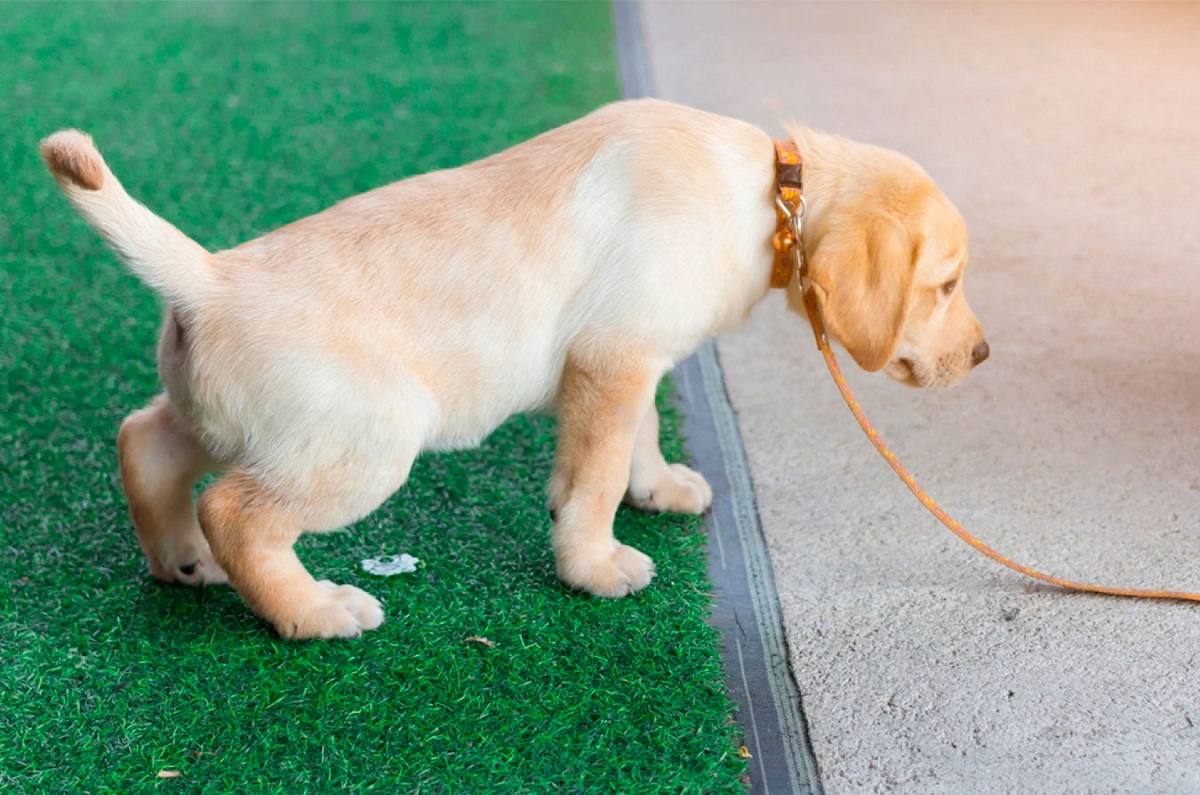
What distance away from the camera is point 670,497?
317 centimetres

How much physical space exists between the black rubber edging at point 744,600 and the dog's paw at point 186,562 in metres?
1.15

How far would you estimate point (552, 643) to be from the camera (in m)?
2.67

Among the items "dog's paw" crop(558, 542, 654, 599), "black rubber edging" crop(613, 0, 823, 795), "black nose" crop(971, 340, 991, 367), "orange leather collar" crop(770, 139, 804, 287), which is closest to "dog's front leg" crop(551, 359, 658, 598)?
"dog's paw" crop(558, 542, 654, 599)

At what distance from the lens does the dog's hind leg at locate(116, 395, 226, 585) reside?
2.71 m

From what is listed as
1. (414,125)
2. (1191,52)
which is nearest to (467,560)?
(414,125)

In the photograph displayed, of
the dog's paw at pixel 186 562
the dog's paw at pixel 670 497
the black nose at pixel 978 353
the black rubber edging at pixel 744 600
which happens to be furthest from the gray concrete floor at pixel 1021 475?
the dog's paw at pixel 186 562

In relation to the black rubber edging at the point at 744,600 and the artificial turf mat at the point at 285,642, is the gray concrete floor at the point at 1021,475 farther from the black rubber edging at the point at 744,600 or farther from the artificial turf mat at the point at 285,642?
the artificial turf mat at the point at 285,642

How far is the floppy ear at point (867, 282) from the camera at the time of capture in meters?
2.52

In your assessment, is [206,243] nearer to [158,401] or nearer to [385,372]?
[158,401]

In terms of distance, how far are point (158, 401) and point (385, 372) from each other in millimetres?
616

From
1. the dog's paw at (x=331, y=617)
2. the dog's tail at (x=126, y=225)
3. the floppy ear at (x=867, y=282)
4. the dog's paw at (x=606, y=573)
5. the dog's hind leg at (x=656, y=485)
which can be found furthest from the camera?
the dog's hind leg at (x=656, y=485)

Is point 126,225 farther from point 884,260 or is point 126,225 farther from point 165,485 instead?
point 884,260

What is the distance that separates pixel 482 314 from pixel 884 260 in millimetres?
834

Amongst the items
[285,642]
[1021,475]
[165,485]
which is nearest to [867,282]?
[1021,475]
